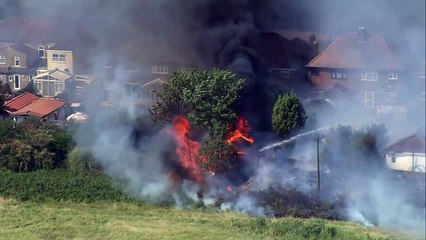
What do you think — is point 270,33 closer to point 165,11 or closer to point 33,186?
point 165,11

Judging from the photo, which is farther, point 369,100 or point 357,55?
point 357,55

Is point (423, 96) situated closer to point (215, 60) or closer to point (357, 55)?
Result: point (357, 55)

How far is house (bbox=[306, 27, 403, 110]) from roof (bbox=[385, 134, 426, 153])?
49.3 inches

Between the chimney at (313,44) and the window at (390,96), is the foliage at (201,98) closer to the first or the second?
the window at (390,96)

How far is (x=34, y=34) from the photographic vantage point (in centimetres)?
2508

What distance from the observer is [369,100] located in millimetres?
16016

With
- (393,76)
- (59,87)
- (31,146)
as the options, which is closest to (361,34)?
(393,76)

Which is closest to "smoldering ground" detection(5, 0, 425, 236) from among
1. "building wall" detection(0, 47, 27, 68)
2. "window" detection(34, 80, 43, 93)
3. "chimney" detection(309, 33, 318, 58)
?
"chimney" detection(309, 33, 318, 58)

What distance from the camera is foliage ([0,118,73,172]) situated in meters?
15.8

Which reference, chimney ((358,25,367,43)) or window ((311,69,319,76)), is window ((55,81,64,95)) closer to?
window ((311,69,319,76))

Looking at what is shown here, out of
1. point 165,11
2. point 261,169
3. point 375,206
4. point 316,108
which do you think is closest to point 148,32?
point 165,11

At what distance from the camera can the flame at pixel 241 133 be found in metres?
16.0

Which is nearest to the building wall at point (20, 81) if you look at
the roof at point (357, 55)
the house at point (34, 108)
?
the house at point (34, 108)

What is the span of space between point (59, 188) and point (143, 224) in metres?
2.79
